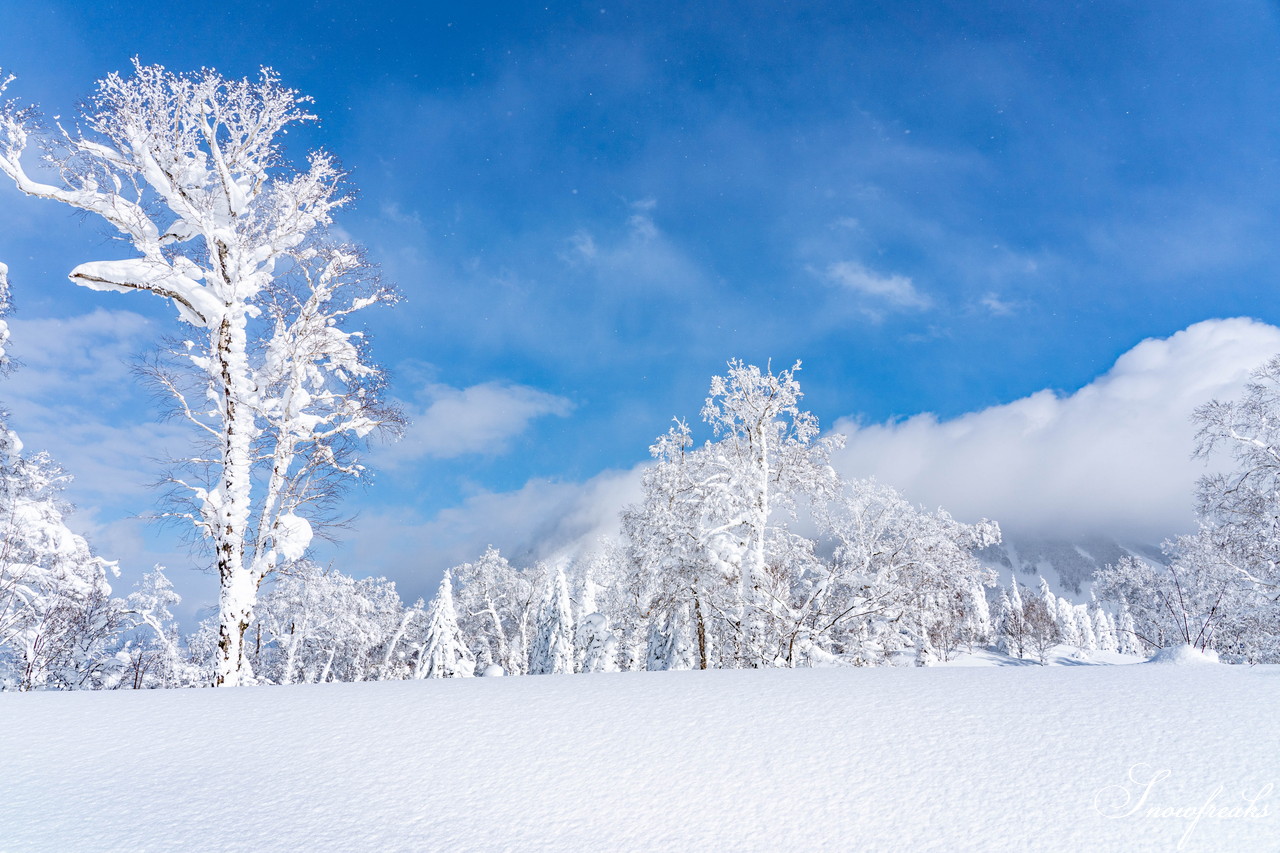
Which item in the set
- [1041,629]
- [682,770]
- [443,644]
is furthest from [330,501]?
[1041,629]

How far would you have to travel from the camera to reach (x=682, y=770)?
319 cm

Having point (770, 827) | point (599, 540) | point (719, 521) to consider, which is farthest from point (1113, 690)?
point (599, 540)

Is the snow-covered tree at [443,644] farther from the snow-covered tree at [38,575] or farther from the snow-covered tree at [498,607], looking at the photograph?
the snow-covered tree at [38,575]

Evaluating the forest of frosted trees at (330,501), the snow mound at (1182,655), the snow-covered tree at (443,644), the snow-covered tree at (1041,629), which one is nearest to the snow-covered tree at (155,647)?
the forest of frosted trees at (330,501)

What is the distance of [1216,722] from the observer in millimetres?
3525

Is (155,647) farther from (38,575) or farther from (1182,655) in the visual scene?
(1182,655)

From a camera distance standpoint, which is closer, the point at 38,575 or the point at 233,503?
the point at 233,503

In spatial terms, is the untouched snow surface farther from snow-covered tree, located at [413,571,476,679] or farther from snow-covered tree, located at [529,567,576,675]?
snow-covered tree, located at [529,567,576,675]

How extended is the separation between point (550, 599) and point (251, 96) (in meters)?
32.9

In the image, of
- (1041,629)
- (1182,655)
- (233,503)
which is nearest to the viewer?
(1182,655)

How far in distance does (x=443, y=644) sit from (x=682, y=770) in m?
35.2

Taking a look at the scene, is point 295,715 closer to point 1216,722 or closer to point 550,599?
point 1216,722

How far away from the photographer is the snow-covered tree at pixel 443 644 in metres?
34.0

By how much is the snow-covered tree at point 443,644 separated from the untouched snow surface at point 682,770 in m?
31.9
